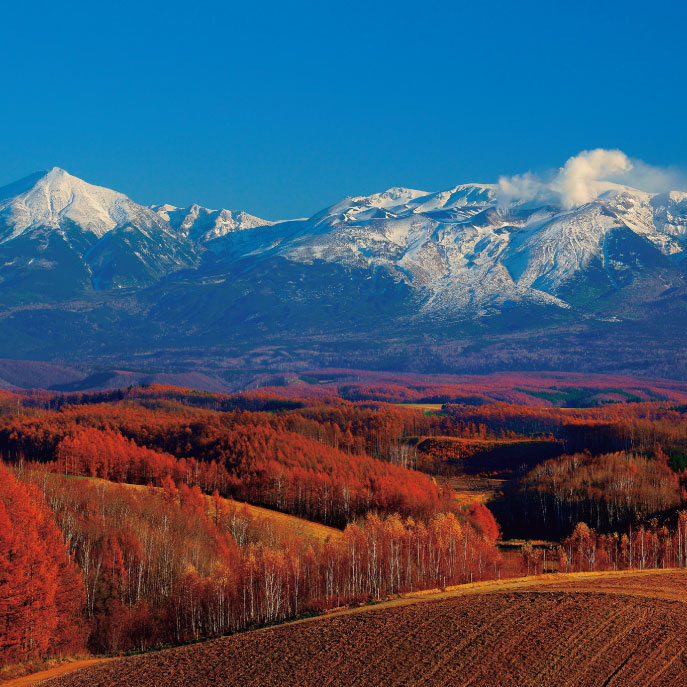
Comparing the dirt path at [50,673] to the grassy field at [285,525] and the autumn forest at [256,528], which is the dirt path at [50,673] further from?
the grassy field at [285,525]

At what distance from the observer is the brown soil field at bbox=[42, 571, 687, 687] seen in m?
45.4

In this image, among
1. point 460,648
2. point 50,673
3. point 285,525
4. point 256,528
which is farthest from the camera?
point 285,525

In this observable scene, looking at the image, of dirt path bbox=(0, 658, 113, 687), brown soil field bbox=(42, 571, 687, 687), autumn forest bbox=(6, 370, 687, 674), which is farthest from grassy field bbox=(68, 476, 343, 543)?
brown soil field bbox=(42, 571, 687, 687)

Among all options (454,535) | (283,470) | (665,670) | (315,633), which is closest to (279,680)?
(315,633)

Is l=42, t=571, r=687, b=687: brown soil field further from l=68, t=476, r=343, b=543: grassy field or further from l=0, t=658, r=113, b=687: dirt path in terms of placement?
l=68, t=476, r=343, b=543: grassy field

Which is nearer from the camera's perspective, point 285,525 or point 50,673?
point 50,673

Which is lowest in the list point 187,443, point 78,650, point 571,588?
point 78,650

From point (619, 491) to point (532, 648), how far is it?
9329 centimetres

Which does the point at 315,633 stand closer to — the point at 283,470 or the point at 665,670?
the point at 665,670

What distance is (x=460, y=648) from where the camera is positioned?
160ft

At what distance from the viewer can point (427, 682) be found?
44.9 metres

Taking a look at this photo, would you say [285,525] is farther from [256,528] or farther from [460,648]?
[460,648]

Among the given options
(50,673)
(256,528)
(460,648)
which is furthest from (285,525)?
(460,648)

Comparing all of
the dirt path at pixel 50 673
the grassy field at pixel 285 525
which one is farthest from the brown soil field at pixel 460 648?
the grassy field at pixel 285 525
